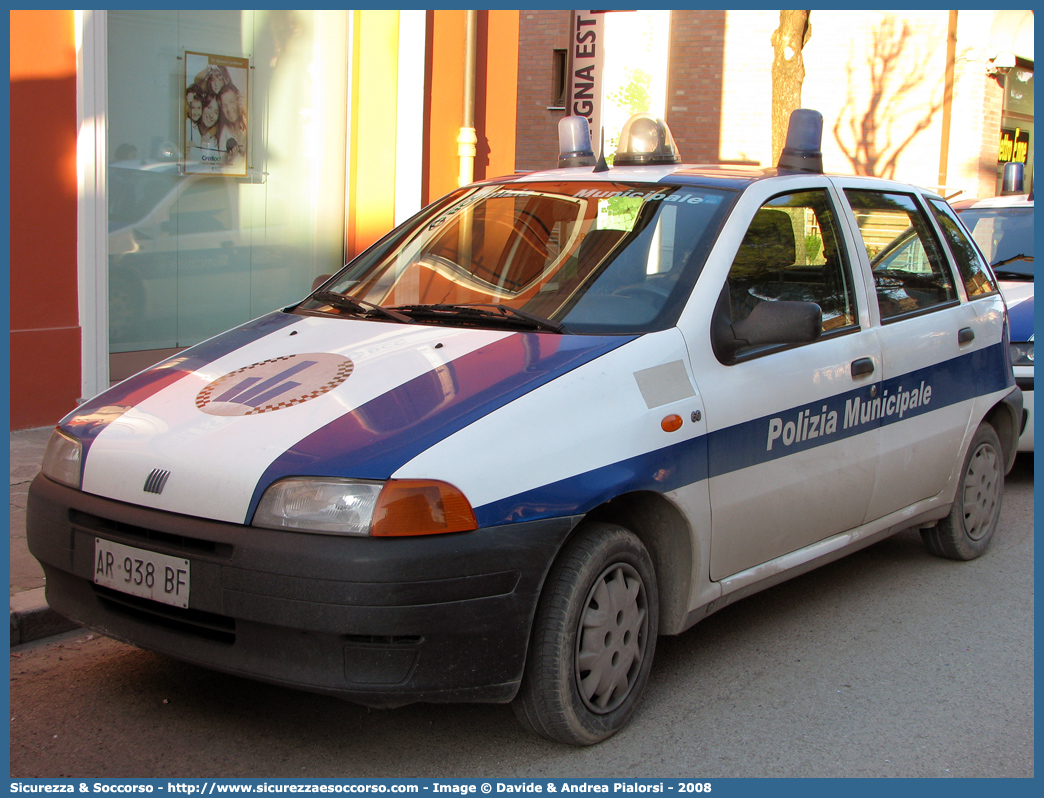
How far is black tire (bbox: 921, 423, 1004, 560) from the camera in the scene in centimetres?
530

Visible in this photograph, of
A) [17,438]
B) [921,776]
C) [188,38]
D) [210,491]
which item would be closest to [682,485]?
[921,776]

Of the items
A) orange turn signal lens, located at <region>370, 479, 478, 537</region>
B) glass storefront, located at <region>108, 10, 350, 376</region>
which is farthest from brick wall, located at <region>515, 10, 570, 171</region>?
orange turn signal lens, located at <region>370, 479, 478, 537</region>

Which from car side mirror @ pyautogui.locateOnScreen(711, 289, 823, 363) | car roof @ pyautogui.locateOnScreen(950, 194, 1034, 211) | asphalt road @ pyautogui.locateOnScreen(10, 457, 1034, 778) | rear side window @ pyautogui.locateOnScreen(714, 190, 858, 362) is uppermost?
car roof @ pyautogui.locateOnScreen(950, 194, 1034, 211)

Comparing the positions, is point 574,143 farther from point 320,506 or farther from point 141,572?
point 141,572

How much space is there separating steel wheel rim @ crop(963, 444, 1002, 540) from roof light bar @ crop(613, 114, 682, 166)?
7.02 ft

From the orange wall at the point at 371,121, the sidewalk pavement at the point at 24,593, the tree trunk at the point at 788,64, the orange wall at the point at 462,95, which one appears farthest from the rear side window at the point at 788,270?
the tree trunk at the point at 788,64

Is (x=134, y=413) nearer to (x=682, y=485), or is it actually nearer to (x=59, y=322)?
(x=682, y=485)

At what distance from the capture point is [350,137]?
9.55 m

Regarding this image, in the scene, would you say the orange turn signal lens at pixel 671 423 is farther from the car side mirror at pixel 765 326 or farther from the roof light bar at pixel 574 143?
the roof light bar at pixel 574 143

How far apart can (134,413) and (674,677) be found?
2.11 metres

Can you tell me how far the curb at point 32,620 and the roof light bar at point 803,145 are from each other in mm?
3449

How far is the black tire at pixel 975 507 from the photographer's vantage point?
5301 mm

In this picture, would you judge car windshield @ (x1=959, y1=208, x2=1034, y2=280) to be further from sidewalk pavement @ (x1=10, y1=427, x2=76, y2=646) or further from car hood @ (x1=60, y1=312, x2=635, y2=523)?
sidewalk pavement @ (x1=10, y1=427, x2=76, y2=646)
